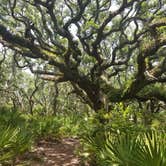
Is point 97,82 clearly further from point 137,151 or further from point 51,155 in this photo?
point 137,151

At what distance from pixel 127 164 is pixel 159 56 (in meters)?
10.8

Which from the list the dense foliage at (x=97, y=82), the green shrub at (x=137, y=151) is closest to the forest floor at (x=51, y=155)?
the dense foliage at (x=97, y=82)

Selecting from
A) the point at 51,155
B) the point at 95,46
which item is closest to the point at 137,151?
the point at 51,155

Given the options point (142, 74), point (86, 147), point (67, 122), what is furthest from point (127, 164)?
point (67, 122)

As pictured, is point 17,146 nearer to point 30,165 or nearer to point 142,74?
point 30,165

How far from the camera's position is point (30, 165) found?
8.85 m

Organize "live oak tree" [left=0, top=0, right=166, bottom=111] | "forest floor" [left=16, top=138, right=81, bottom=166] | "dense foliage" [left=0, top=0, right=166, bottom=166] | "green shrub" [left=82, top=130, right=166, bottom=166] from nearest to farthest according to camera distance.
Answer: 1. "green shrub" [left=82, top=130, right=166, bottom=166]
2. "dense foliage" [left=0, top=0, right=166, bottom=166]
3. "forest floor" [left=16, top=138, right=81, bottom=166]
4. "live oak tree" [left=0, top=0, right=166, bottom=111]

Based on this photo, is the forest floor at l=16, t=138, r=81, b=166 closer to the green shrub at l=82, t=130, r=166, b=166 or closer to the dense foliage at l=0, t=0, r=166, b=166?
the dense foliage at l=0, t=0, r=166, b=166

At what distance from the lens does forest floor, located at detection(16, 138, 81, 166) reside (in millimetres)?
9519

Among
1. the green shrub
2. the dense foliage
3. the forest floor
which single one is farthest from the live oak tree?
the green shrub

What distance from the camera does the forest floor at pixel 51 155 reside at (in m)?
9.52

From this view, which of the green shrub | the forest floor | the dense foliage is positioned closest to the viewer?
the green shrub

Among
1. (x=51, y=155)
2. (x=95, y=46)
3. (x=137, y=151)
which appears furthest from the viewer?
(x=95, y=46)

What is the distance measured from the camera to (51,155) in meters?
11.0
